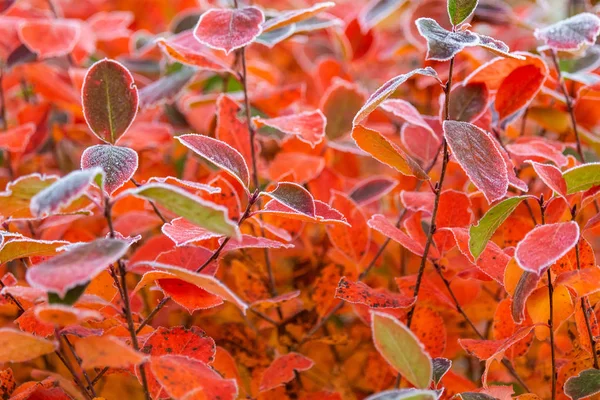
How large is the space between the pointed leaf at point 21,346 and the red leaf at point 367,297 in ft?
0.99

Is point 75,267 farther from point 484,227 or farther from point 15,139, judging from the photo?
point 15,139

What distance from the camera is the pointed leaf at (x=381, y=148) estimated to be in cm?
67

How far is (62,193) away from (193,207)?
0.32 ft

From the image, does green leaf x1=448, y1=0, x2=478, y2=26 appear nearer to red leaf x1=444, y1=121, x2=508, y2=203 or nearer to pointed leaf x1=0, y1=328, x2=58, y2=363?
red leaf x1=444, y1=121, x2=508, y2=203

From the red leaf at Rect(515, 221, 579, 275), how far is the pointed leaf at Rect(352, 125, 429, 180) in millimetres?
129

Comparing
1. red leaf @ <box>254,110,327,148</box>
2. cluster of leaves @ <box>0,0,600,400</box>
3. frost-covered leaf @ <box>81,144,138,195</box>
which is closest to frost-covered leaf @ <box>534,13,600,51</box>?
cluster of leaves @ <box>0,0,600,400</box>

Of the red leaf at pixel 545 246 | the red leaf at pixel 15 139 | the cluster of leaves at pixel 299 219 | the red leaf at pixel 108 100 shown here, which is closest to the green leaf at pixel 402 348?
the cluster of leaves at pixel 299 219

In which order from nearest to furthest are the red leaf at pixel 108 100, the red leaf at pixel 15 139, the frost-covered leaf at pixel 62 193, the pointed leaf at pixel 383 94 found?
1. the frost-covered leaf at pixel 62 193
2. the pointed leaf at pixel 383 94
3. the red leaf at pixel 108 100
4. the red leaf at pixel 15 139

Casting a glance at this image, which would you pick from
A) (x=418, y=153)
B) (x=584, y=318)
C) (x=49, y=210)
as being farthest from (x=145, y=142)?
(x=584, y=318)

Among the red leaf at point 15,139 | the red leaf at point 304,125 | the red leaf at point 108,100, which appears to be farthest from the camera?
the red leaf at point 15,139

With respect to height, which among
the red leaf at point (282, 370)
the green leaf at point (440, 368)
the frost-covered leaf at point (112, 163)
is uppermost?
the frost-covered leaf at point (112, 163)

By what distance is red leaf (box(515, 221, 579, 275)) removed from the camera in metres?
0.57

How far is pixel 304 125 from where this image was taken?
2.71 ft

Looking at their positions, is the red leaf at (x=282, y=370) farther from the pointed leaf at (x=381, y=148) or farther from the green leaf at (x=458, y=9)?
the green leaf at (x=458, y=9)
